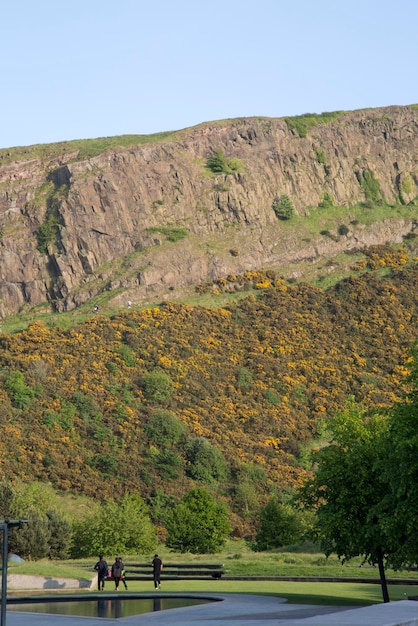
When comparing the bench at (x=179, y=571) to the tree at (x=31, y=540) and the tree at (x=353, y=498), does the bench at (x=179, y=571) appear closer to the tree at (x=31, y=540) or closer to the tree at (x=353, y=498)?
the tree at (x=31, y=540)

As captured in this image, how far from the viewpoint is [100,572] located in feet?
125

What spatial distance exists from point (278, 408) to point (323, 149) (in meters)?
44.0

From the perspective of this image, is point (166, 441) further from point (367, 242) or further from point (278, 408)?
point (367, 242)

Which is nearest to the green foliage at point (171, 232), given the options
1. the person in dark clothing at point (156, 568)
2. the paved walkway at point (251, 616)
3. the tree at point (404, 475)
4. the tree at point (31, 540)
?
the tree at point (31, 540)

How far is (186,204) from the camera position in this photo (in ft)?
370

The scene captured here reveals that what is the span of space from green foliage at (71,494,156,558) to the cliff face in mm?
42956

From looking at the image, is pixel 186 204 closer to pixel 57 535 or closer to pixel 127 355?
pixel 127 355

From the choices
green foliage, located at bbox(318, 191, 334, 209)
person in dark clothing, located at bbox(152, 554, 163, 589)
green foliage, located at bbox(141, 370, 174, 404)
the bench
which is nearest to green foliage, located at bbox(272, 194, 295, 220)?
green foliage, located at bbox(318, 191, 334, 209)

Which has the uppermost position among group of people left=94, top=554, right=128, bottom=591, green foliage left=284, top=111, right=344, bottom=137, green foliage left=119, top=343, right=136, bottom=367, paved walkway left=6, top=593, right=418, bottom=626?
green foliage left=284, top=111, right=344, bottom=137

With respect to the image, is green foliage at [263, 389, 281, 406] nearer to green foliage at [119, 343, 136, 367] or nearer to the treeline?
Result: the treeline

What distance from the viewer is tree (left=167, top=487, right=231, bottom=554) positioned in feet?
205

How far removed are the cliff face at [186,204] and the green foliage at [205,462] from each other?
25.0 meters

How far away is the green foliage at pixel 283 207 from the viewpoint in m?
116

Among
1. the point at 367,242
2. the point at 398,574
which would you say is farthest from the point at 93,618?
the point at 367,242
